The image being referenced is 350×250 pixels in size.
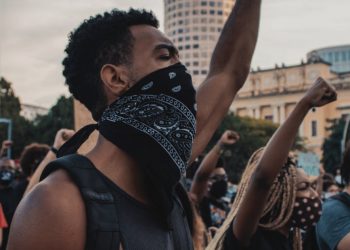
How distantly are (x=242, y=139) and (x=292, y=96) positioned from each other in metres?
23.4

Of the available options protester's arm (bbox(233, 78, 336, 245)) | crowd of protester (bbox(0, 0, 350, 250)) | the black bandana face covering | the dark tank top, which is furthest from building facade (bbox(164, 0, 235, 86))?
the dark tank top

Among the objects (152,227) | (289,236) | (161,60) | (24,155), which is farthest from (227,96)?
(24,155)

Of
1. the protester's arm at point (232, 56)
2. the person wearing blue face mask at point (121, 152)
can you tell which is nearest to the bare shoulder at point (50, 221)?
the person wearing blue face mask at point (121, 152)

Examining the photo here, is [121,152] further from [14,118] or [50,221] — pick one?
[14,118]

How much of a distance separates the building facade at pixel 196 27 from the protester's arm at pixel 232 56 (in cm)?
11784

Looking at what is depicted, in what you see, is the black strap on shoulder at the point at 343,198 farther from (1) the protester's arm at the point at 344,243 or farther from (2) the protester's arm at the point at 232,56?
(2) the protester's arm at the point at 232,56

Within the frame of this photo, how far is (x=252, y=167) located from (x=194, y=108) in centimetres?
173

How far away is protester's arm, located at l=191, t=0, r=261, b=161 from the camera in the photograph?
249cm

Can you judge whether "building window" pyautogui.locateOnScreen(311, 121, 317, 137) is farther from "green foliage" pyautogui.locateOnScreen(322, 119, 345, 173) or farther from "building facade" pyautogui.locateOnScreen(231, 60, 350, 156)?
"green foliage" pyautogui.locateOnScreen(322, 119, 345, 173)

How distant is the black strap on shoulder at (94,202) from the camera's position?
1.59 metres

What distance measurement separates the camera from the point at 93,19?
205 cm

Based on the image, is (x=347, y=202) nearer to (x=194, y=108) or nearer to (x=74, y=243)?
(x=194, y=108)

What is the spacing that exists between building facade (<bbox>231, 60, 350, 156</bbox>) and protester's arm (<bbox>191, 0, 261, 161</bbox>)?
3047 inches

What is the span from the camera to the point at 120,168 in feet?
5.97
